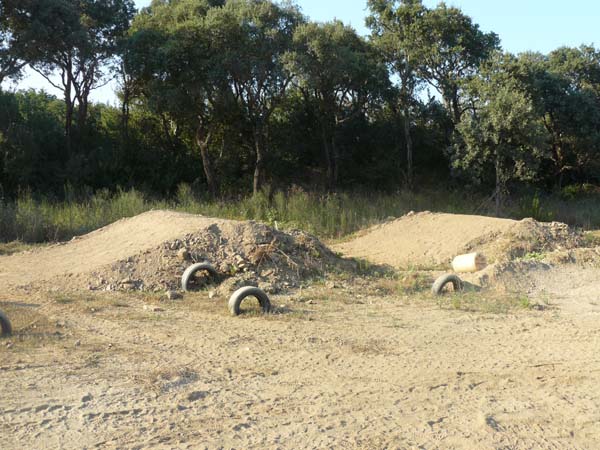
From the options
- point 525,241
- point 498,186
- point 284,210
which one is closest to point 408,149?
point 498,186

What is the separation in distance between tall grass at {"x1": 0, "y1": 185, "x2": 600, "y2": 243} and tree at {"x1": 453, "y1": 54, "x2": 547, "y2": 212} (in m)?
1.52

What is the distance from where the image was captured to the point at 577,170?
25.2 m

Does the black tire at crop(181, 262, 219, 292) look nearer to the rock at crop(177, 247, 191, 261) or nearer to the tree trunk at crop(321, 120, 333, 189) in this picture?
the rock at crop(177, 247, 191, 261)

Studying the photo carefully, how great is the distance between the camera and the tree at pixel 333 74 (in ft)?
64.3

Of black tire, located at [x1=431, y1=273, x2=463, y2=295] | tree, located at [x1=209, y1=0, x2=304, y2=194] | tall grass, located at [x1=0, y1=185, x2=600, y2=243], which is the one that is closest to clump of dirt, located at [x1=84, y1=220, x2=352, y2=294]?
black tire, located at [x1=431, y1=273, x2=463, y2=295]

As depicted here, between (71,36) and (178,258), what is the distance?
12.7 m

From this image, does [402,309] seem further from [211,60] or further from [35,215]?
[211,60]

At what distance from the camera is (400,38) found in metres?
21.9

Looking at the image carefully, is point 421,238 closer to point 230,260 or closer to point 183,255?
point 230,260

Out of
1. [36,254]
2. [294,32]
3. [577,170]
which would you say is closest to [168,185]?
[294,32]

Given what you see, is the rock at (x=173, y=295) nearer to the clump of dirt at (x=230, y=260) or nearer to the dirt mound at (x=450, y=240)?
the clump of dirt at (x=230, y=260)

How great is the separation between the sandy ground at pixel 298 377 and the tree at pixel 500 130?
11.2 meters

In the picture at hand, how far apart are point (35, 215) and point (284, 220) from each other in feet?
20.5

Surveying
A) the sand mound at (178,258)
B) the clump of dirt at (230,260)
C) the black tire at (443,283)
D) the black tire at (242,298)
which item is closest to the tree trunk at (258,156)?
the sand mound at (178,258)
